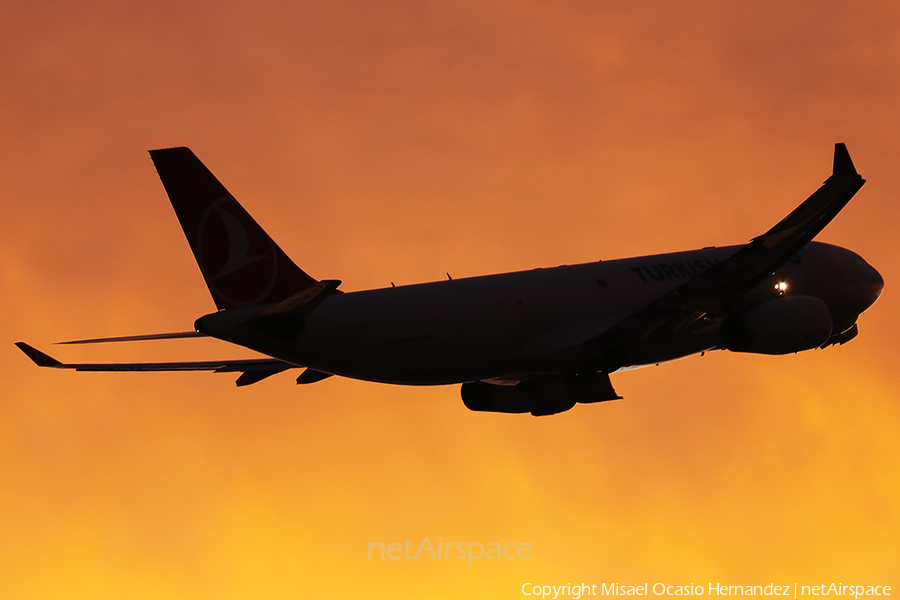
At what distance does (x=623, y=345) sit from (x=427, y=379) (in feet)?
18.8

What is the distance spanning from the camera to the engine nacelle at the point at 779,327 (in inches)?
925

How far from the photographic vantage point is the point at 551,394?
965 inches

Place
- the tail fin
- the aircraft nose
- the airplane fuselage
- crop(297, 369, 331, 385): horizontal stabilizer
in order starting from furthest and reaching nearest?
the aircraft nose, crop(297, 369, 331, 385): horizontal stabilizer, the airplane fuselage, the tail fin

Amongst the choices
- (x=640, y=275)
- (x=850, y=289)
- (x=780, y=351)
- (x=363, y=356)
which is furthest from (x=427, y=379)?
(x=850, y=289)

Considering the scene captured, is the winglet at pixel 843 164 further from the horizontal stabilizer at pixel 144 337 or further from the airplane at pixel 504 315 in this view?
the horizontal stabilizer at pixel 144 337

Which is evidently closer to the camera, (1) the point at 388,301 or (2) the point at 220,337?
(2) the point at 220,337

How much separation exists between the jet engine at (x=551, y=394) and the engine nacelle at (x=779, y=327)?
3.75 m

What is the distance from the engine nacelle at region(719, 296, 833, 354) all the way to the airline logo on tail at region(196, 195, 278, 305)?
1276cm

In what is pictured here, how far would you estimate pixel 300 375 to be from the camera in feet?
83.9

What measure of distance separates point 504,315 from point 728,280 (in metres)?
5.92

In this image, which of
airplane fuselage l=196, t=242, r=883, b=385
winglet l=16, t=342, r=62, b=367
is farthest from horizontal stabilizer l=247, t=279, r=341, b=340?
winglet l=16, t=342, r=62, b=367

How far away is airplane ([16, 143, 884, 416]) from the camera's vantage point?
1962cm

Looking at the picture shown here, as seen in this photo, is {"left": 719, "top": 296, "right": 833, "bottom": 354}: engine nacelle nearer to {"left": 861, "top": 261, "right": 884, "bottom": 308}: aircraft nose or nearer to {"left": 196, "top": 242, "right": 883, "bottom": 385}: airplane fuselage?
{"left": 196, "top": 242, "right": 883, "bottom": 385}: airplane fuselage

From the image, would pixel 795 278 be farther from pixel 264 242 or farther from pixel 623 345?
pixel 264 242
